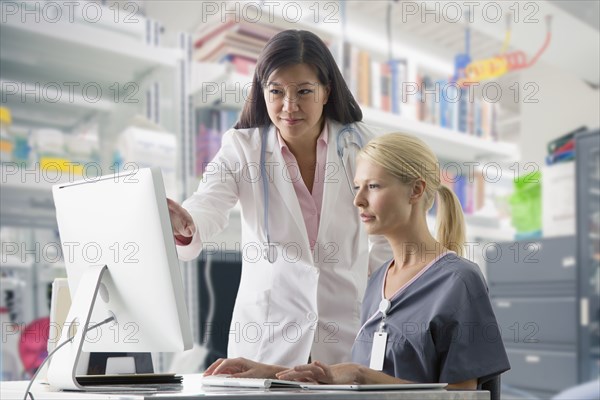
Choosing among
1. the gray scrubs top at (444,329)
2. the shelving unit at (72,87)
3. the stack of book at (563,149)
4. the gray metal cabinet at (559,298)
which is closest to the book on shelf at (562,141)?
the stack of book at (563,149)

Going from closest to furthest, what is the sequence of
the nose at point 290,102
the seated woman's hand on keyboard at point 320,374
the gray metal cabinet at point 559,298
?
the seated woman's hand on keyboard at point 320,374 → the nose at point 290,102 → the gray metal cabinet at point 559,298

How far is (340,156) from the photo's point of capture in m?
1.48

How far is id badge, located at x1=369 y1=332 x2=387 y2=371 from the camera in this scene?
3.45 ft

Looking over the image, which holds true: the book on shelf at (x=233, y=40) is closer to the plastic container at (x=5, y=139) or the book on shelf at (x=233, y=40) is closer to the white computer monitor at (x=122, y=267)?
the plastic container at (x=5, y=139)

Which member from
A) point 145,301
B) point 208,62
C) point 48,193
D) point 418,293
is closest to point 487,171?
point 208,62

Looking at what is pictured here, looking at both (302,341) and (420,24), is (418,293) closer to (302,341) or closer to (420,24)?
(302,341)

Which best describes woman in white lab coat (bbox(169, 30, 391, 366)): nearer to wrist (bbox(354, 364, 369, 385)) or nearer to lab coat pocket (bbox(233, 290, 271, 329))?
lab coat pocket (bbox(233, 290, 271, 329))

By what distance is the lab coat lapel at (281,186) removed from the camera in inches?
56.6

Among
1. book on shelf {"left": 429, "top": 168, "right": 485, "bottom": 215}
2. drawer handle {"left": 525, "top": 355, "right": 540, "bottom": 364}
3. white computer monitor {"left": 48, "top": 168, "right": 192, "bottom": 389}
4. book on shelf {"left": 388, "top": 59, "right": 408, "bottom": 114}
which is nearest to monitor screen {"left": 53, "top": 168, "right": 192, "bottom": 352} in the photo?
white computer monitor {"left": 48, "top": 168, "right": 192, "bottom": 389}

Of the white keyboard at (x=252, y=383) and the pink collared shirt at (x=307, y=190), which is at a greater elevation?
the pink collared shirt at (x=307, y=190)

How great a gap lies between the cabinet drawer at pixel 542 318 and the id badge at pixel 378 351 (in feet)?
8.69

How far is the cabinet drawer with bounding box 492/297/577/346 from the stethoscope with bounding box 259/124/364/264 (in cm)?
235

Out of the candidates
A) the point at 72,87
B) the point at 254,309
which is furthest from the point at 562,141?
the point at 254,309

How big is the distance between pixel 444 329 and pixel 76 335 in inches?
20.7
